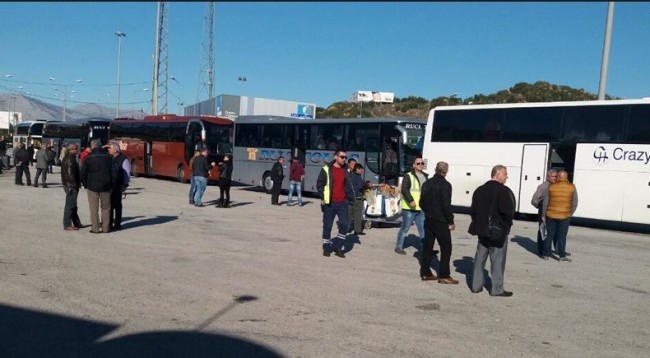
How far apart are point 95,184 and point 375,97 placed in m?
68.9

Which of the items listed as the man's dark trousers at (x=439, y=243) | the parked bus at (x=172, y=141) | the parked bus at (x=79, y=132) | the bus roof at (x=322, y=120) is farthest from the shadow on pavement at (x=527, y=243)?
the parked bus at (x=79, y=132)

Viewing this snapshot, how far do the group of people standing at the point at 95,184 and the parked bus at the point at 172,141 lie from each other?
14.6m

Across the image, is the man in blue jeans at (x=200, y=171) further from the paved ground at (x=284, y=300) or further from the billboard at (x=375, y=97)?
the billboard at (x=375, y=97)

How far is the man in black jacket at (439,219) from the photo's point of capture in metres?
8.02

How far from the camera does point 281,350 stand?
5145 millimetres

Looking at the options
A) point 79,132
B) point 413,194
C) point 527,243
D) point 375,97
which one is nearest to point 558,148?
point 527,243

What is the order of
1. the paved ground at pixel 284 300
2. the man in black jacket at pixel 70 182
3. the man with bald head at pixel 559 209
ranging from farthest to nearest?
the man in black jacket at pixel 70 182, the man with bald head at pixel 559 209, the paved ground at pixel 284 300

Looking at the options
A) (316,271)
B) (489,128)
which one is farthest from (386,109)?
(316,271)

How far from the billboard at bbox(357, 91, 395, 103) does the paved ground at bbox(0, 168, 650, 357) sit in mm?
64112

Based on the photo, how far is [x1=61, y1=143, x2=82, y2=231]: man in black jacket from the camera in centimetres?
1119

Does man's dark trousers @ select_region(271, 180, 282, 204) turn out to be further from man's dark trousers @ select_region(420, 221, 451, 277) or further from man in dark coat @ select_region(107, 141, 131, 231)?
man's dark trousers @ select_region(420, 221, 451, 277)

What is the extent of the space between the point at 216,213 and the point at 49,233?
18.4ft

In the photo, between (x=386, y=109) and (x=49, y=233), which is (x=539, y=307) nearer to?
(x=49, y=233)

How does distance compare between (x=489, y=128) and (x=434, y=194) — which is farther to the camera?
(x=489, y=128)
